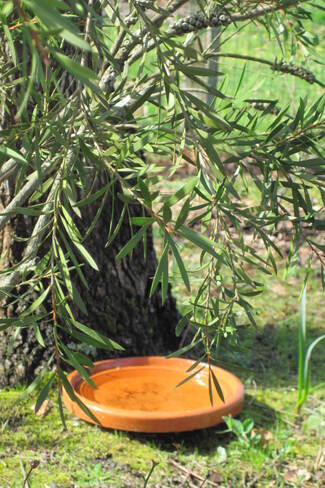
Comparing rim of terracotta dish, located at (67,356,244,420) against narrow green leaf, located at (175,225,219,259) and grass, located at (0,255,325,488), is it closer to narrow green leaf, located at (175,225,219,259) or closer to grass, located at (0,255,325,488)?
grass, located at (0,255,325,488)

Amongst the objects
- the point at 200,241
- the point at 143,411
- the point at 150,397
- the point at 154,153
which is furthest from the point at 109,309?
the point at 200,241

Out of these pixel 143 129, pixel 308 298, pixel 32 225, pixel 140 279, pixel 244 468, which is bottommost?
pixel 244 468

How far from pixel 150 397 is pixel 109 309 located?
443 mm

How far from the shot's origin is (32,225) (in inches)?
113

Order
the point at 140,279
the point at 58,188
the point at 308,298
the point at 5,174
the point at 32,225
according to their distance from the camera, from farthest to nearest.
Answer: the point at 308,298 < the point at 140,279 < the point at 32,225 < the point at 5,174 < the point at 58,188

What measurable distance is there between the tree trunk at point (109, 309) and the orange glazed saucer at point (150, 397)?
0.15 meters

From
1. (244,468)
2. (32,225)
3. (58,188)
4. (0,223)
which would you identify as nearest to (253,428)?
(244,468)

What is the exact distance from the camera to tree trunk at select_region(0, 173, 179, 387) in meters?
2.96

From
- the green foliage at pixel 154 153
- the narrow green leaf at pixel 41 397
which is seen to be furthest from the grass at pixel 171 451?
the narrow green leaf at pixel 41 397

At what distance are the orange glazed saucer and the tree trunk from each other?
148 millimetres

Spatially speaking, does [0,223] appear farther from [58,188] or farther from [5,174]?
[58,188]

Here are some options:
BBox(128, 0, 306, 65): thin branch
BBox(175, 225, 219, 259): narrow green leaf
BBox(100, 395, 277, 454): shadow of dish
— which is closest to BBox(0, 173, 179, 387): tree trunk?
BBox(100, 395, 277, 454): shadow of dish

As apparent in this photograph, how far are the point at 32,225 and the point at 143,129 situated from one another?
1.54m

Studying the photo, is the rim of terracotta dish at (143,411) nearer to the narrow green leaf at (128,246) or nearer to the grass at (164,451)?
the grass at (164,451)
